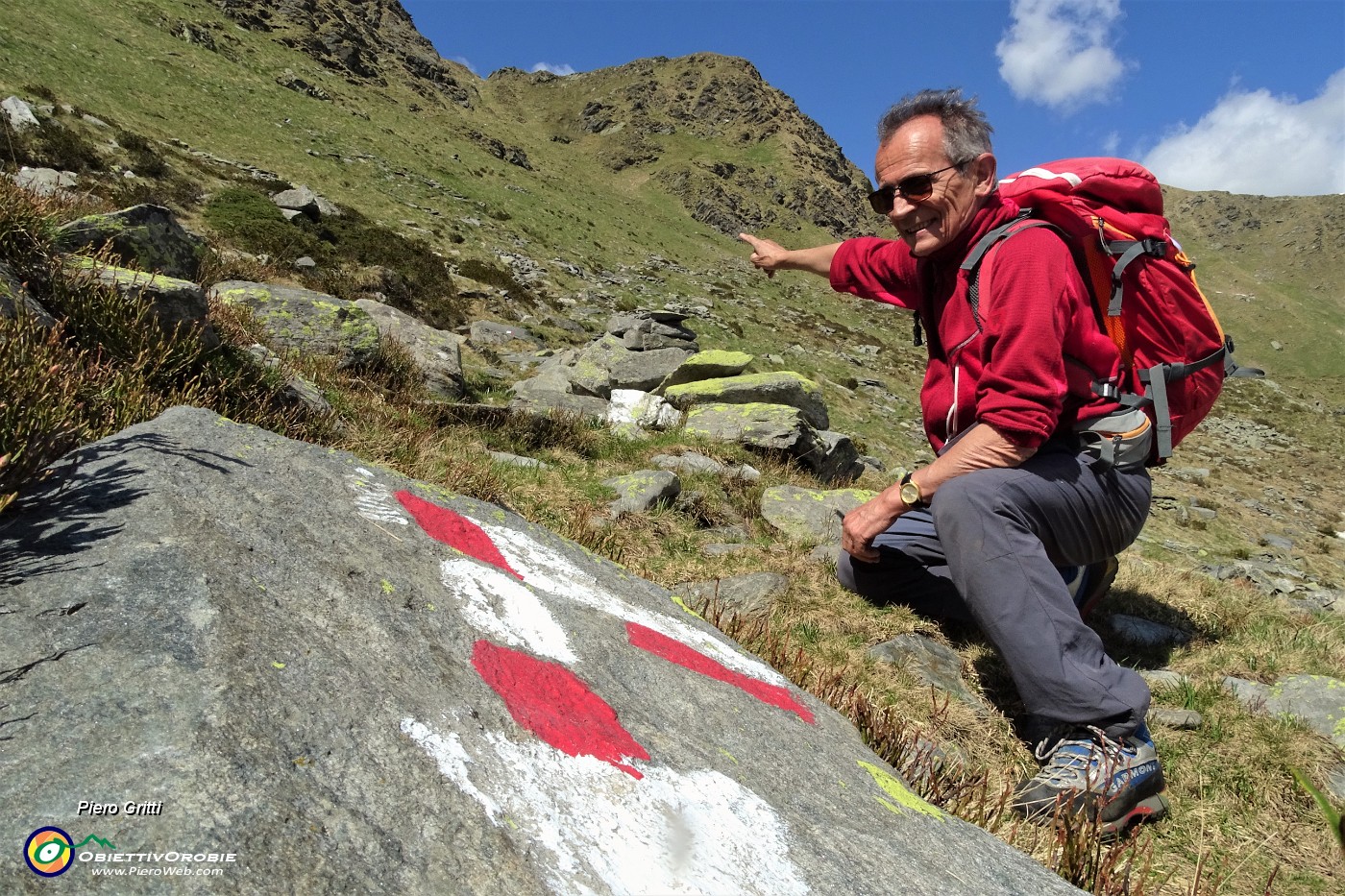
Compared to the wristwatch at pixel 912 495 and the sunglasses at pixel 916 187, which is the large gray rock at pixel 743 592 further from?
the sunglasses at pixel 916 187

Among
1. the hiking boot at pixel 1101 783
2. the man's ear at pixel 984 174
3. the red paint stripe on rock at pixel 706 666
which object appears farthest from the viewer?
the man's ear at pixel 984 174

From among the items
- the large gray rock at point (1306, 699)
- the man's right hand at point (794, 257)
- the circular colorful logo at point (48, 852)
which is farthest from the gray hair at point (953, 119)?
the circular colorful logo at point (48, 852)

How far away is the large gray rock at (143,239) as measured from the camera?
5207mm

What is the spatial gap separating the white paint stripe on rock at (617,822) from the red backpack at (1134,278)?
2.46 meters

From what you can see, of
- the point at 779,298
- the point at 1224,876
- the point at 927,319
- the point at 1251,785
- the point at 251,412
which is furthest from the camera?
the point at 779,298

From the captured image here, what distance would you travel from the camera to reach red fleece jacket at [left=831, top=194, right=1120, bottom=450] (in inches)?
113

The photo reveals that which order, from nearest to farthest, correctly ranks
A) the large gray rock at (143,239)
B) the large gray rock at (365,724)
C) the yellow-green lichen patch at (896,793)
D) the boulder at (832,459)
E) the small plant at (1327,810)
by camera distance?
the small plant at (1327,810)
the large gray rock at (365,724)
the yellow-green lichen patch at (896,793)
the large gray rock at (143,239)
the boulder at (832,459)

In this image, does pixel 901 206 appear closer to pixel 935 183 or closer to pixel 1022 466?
pixel 935 183

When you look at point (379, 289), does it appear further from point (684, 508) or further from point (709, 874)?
point (709, 874)

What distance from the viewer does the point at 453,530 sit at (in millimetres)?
2908

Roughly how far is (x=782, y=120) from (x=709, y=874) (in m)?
132

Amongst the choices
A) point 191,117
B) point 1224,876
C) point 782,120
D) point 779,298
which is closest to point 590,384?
point 1224,876

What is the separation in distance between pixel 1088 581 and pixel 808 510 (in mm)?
2649

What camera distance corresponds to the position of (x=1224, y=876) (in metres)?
2.46
